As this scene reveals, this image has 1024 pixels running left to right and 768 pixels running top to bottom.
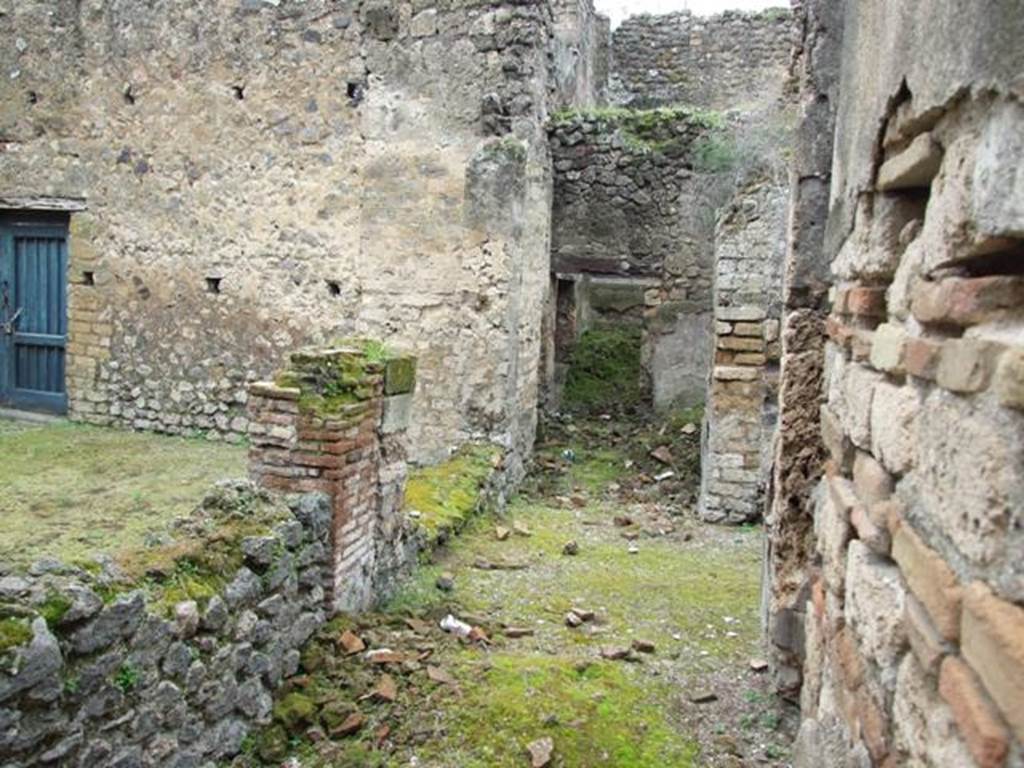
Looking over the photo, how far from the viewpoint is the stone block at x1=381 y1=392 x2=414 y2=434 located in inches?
213

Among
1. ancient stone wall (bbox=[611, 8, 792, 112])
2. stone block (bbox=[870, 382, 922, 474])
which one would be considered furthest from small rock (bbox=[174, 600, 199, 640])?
ancient stone wall (bbox=[611, 8, 792, 112])

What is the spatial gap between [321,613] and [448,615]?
81cm

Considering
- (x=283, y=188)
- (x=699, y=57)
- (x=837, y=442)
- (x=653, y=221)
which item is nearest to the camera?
(x=837, y=442)

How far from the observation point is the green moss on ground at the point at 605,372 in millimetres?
11570

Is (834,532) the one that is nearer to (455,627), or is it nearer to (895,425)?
(895,425)

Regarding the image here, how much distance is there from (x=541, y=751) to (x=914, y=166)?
2741 mm

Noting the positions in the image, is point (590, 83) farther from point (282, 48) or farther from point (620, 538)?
point (620, 538)

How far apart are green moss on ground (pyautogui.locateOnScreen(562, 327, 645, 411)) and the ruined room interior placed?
0.07 meters

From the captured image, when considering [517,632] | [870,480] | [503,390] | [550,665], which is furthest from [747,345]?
[870,480]

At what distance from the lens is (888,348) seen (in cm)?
206

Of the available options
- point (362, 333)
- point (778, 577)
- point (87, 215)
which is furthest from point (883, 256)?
point (87, 215)

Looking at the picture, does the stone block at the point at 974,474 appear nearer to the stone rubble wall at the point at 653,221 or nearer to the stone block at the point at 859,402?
the stone block at the point at 859,402

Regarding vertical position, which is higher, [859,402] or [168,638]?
[859,402]

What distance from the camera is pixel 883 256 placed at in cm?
231
